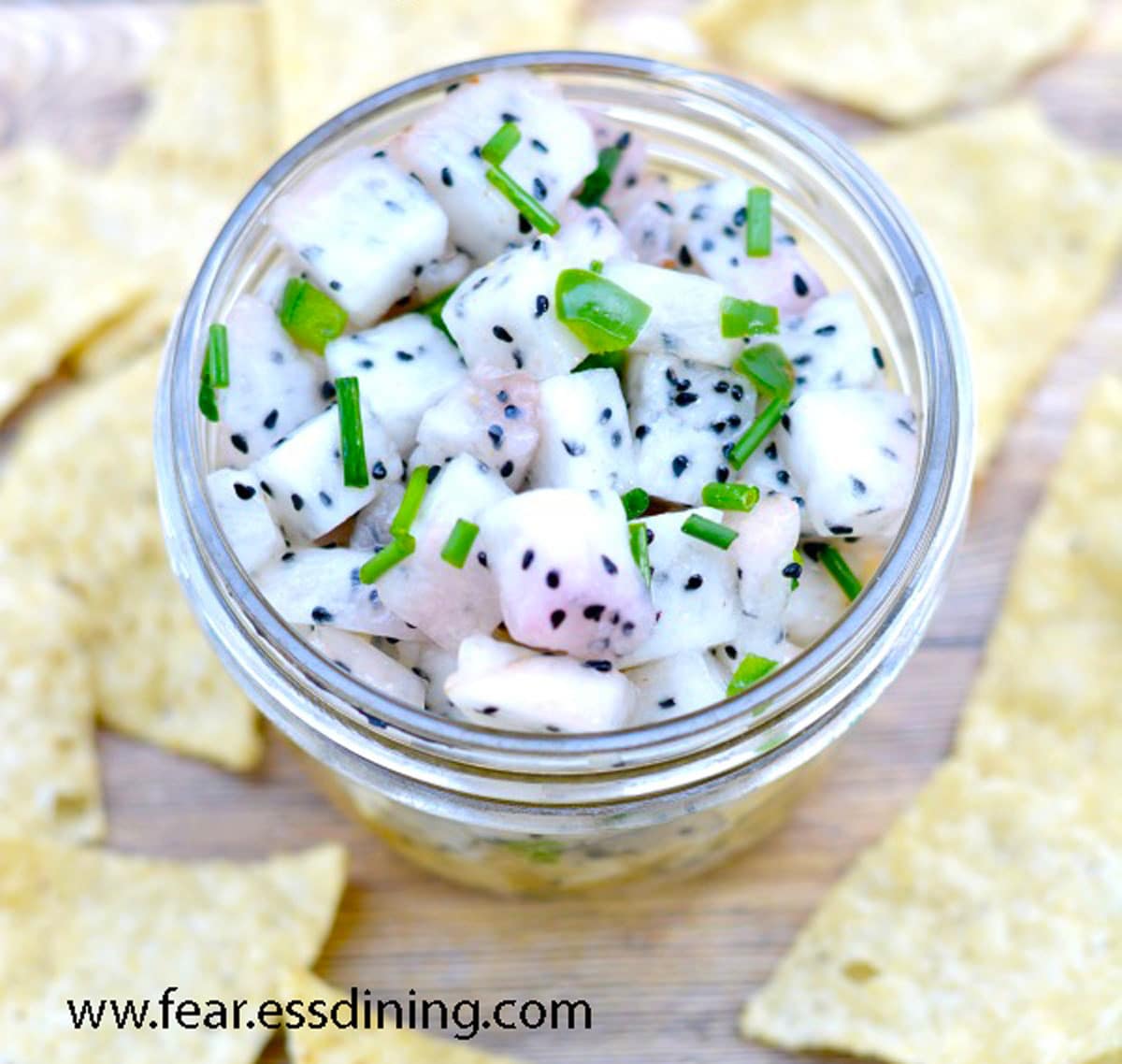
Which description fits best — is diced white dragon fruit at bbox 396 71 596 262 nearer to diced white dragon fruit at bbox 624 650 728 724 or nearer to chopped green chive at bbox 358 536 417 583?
chopped green chive at bbox 358 536 417 583

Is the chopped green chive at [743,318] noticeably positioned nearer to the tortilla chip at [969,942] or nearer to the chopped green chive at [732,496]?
the chopped green chive at [732,496]

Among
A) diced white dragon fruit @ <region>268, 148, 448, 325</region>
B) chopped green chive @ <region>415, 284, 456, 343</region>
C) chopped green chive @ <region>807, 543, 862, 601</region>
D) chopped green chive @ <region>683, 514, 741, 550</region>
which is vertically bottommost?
chopped green chive @ <region>807, 543, 862, 601</region>

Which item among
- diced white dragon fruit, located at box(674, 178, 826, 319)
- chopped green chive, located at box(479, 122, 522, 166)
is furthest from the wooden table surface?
chopped green chive, located at box(479, 122, 522, 166)

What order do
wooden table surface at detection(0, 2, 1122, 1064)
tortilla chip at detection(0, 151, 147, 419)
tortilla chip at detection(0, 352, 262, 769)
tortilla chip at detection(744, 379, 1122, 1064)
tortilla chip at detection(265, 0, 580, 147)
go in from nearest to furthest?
tortilla chip at detection(744, 379, 1122, 1064)
wooden table surface at detection(0, 2, 1122, 1064)
tortilla chip at detection(0, 352, 262, 769)
tortilla chip at detection(0, 151, 147, 419)
tortilla chip at detection(265, 0, 580, 147)

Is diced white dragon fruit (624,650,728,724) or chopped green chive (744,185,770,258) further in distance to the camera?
chopped green chive (744,185,770,258)

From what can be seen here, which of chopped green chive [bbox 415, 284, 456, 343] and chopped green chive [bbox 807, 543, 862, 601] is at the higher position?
chopped green chive [bbox 415, 284, 456, 343]

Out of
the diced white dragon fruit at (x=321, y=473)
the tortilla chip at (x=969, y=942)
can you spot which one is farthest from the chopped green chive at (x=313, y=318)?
the tortilla chip at (x=969, y=942)

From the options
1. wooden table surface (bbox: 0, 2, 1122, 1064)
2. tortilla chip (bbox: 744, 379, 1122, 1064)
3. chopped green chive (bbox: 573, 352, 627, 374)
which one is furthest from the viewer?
wooden table surface (bbox: 0, 2, 1122, 1064)

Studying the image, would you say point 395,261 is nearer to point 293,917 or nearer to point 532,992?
point 293,917
